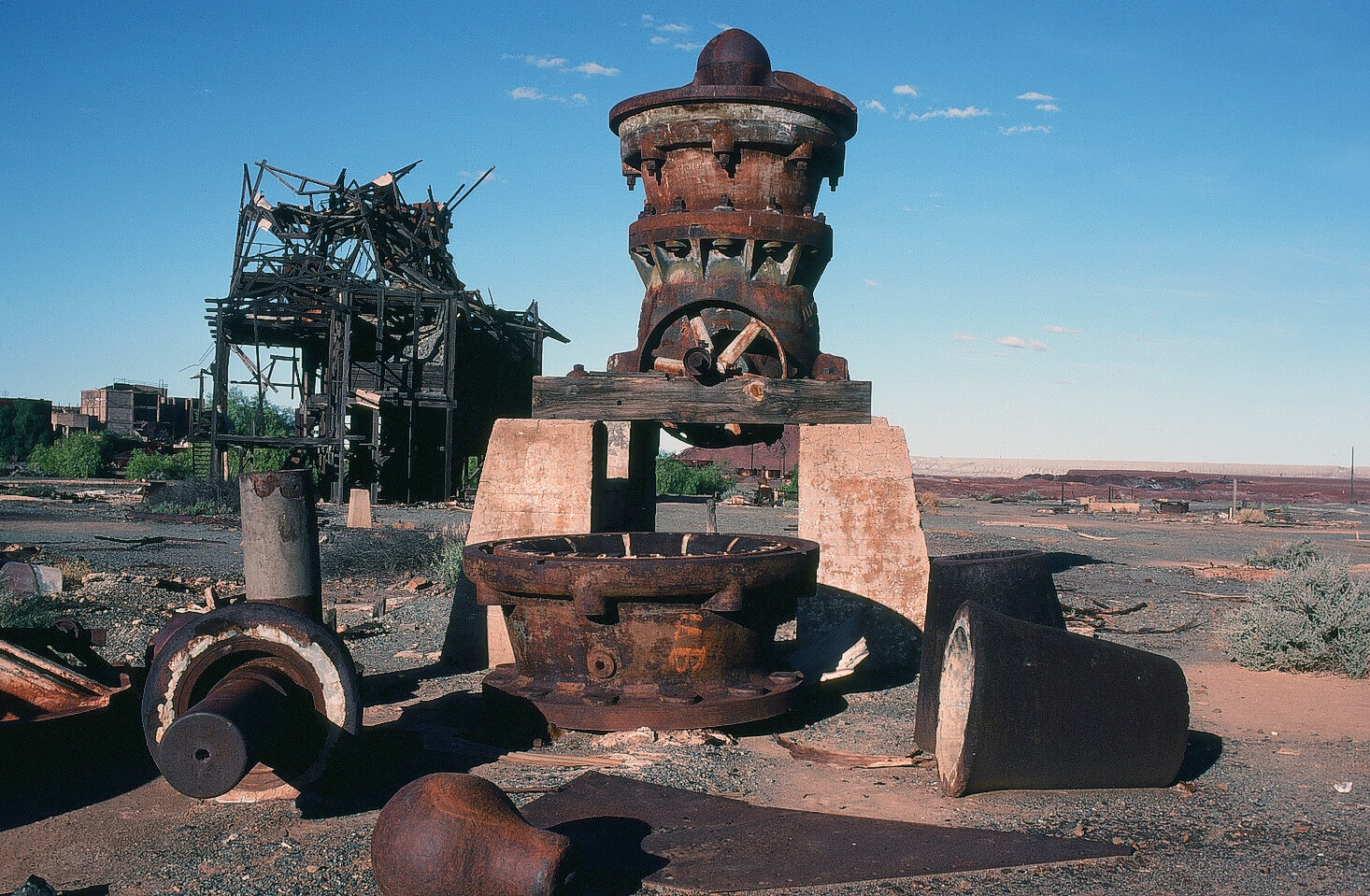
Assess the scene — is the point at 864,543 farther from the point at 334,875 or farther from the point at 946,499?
the point at 946,499

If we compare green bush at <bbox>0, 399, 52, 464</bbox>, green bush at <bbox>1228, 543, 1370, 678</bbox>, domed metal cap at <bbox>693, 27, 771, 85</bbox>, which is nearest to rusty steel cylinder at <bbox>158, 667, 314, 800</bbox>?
domed metal cap at <bbox>693, 27, 771, 85</bbox>

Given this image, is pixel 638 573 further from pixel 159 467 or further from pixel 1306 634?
pixel 159 467

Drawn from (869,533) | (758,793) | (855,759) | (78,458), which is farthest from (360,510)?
(78,458)

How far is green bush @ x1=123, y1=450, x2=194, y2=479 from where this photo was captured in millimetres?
35781

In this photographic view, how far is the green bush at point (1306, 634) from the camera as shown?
24.1 feet

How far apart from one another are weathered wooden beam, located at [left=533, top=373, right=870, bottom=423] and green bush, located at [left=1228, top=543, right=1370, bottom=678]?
11.0 ft

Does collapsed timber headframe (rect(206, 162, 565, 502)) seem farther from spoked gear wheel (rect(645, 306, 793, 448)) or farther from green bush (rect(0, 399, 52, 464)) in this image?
green bush (rect(0, 399, 52, 464))

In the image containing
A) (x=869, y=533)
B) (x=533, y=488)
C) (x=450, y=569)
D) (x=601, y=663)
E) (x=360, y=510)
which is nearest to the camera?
(x=601, y=663)

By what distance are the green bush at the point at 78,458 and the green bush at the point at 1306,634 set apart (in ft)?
137

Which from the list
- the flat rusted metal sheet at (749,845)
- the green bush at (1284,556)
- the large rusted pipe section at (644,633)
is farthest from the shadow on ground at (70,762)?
the green bush at (1284,556)

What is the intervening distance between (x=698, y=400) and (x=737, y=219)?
55.2 inches

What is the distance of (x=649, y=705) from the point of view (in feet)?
16.9

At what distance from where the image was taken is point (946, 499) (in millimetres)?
37938

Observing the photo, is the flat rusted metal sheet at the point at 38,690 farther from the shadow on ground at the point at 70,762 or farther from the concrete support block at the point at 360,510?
the concrete support block at the point at 360,510
